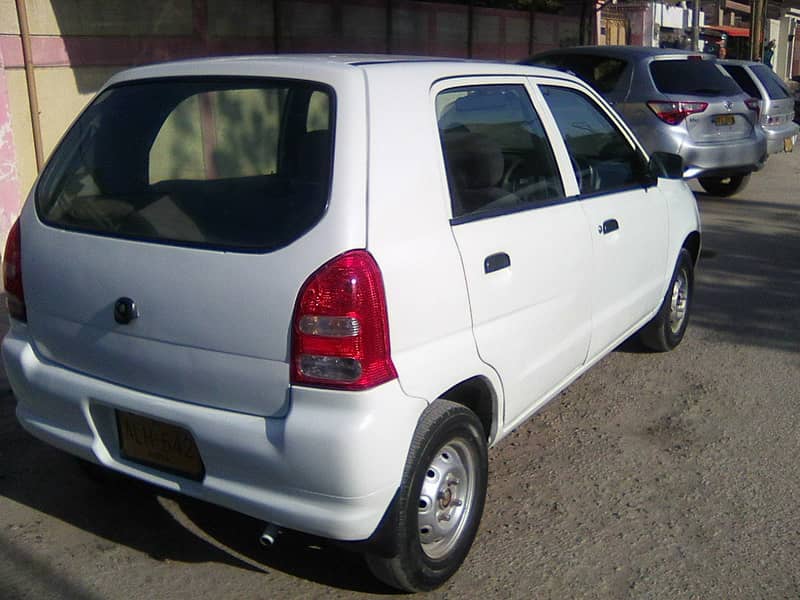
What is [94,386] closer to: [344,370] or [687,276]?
[344,370]

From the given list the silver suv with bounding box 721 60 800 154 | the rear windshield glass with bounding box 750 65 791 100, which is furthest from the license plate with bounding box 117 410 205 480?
the rear windshield glass with bounding box 750 65 791 100

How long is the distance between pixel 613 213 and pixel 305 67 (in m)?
1.91

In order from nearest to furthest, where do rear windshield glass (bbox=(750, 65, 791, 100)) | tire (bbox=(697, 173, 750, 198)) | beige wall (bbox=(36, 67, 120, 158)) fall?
beige wall (bbox=(36, 67, 120, 158)) < tire (bbox=(697, 173, 750, 198)) < rear windshield glass (bbox=(750, 65, 791, 100))

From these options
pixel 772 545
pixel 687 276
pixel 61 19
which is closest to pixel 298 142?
pixel 772 545

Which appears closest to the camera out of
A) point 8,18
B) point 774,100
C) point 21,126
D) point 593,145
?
point 593,145

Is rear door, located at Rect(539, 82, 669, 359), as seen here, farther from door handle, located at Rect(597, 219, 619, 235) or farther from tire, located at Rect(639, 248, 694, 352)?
tire, located at Rect(639, 248, 694, 352)

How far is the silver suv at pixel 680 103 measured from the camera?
1057cm

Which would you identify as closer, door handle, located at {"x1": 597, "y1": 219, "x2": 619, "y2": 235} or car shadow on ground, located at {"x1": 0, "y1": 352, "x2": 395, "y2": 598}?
car shadow on ground, located at {"x1": 0, "y1": 352, "x2": 395, "y2": 598}

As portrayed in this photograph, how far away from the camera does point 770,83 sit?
13.9 metres

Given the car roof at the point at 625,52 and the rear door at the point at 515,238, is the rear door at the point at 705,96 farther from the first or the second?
the rear door at the point at 515,238

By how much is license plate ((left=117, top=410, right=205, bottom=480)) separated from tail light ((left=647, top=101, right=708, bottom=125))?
28.6ft

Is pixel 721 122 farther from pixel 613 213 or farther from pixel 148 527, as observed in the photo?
pixel 148 527

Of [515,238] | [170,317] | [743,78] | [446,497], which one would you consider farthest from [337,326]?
[743,78]

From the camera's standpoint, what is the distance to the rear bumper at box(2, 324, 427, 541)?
2.76m
